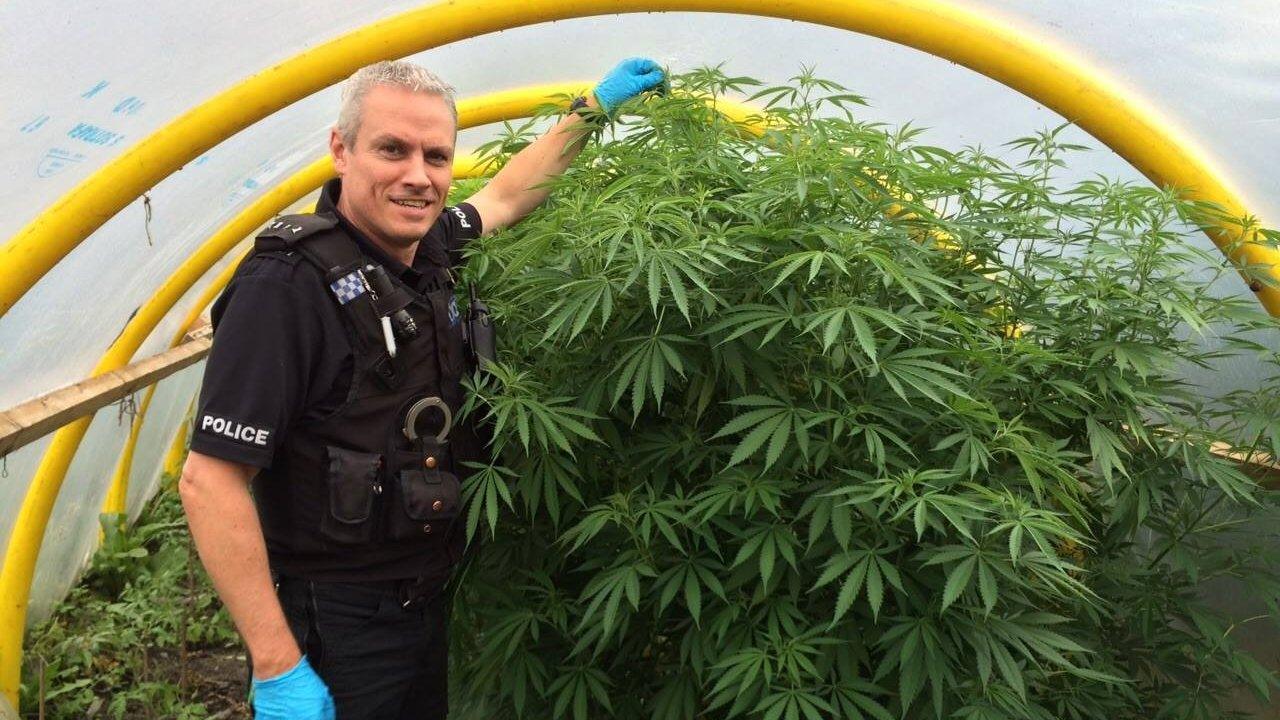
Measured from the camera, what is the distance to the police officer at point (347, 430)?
2305 mm

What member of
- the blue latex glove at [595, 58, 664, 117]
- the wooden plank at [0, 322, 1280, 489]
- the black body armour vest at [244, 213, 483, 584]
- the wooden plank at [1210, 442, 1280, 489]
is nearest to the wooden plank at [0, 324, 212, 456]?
the wooden plank at [0, 322, 1280, 489]

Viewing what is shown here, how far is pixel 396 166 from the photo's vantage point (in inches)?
98.1

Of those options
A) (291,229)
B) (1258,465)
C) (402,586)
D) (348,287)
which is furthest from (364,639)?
(1258,465)

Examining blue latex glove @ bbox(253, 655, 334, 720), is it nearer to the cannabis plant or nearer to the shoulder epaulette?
the cannabis plant

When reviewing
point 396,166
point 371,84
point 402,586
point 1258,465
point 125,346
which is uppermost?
point 371,84

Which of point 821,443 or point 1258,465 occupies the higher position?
point 821,443

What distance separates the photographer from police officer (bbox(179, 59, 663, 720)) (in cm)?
230

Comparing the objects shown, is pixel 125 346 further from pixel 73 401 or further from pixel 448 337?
pixel 448 337

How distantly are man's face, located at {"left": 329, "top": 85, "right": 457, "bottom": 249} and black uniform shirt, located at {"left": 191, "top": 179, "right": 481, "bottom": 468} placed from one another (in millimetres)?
215

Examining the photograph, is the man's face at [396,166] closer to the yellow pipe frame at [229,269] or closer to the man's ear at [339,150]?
the man's ear at [339,150]

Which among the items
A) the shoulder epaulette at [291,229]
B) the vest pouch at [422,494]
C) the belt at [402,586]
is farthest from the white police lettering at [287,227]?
the belt at [402,586]

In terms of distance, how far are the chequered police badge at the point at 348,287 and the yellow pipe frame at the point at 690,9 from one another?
1.40 metres

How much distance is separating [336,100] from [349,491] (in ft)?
10.9

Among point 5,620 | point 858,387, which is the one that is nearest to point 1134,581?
point 858,387
